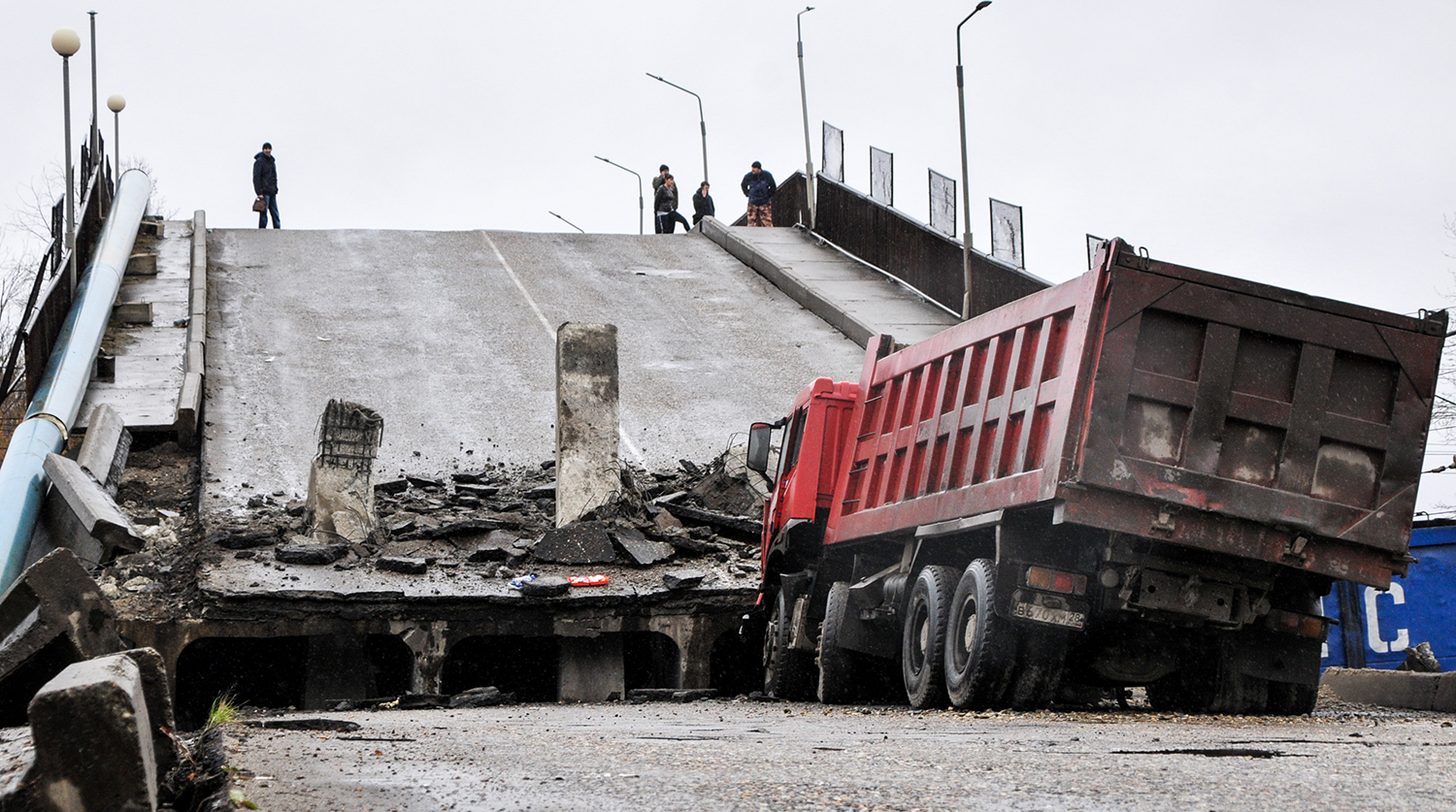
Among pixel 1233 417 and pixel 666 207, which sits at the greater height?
pixel 666 207

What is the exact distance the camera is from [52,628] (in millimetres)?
10117

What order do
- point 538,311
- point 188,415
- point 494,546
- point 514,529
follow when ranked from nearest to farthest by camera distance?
point 494,546 < point 514,529 < point 188,415 < point 538,311

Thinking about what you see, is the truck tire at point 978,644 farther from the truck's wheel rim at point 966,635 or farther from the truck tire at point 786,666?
the truck tire at point 786,666

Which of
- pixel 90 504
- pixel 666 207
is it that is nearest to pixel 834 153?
pixel 666 207

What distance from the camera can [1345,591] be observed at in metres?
15.1

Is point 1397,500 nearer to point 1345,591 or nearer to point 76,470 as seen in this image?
point 1345,591

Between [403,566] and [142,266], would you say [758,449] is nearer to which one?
[403,566]

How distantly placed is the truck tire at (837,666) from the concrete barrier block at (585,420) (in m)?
4.43

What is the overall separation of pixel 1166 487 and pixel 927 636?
7.66 feet

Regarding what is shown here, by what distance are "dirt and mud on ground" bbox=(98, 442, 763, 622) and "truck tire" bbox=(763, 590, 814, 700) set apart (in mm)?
1678

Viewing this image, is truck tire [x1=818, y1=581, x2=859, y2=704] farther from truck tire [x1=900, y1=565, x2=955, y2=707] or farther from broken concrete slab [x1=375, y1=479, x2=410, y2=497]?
broken concrete slab [x1=375, y1=479, x2=410, y2=497]

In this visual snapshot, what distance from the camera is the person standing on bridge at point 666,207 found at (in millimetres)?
39656

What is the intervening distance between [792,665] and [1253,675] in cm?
457

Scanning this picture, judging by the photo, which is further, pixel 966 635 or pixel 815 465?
pixel 815 465
